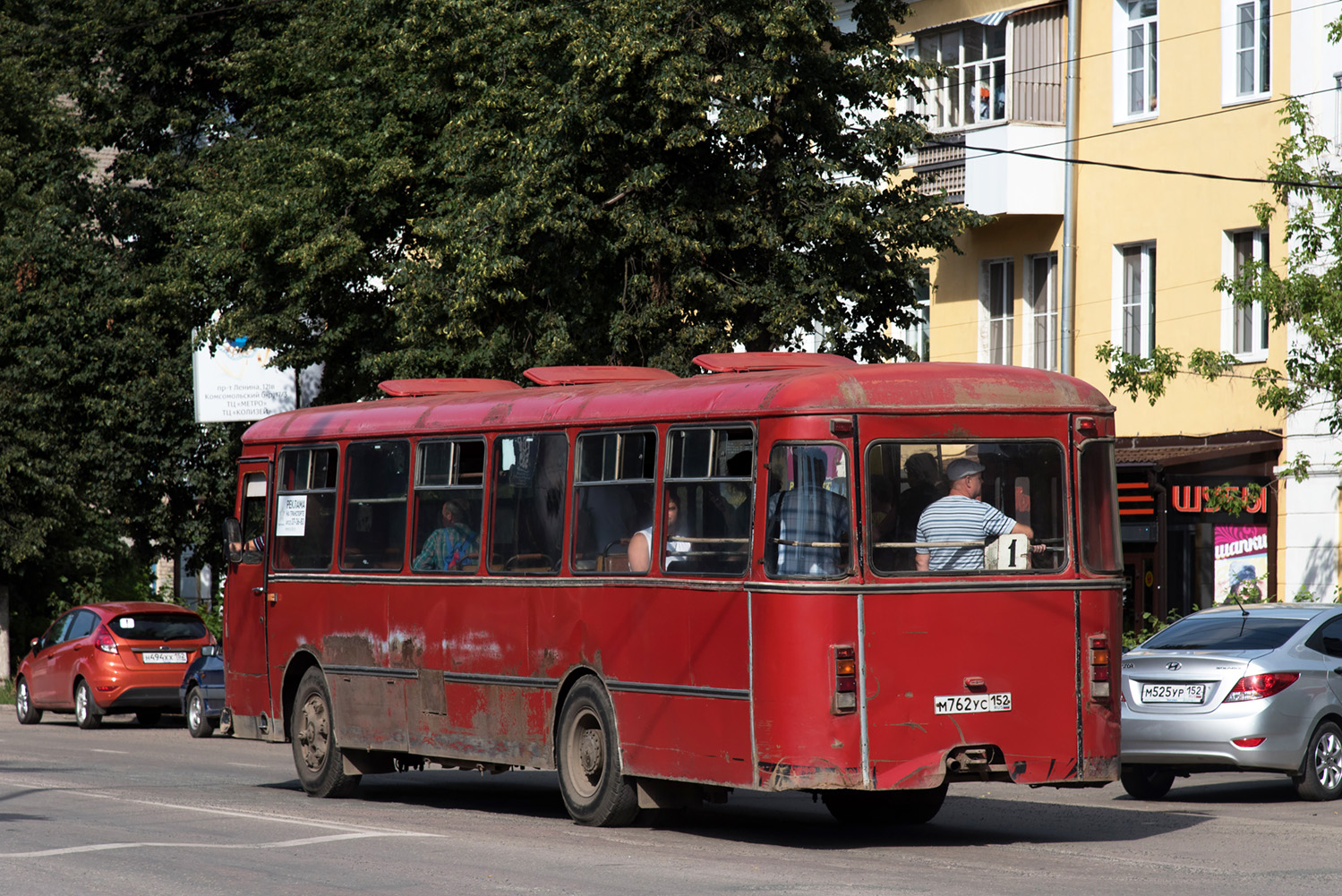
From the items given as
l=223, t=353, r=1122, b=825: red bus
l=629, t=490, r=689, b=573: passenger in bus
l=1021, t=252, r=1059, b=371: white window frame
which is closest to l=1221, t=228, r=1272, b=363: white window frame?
l=1021, t=252, r=1059, b=371: white window frame

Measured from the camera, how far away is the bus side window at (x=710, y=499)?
11266mm

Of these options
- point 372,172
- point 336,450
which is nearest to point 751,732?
point 336,450

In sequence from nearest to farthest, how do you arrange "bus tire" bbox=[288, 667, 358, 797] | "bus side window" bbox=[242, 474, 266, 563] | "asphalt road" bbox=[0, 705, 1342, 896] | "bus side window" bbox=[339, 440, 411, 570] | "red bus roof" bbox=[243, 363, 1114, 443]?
"asphalt road" bbox=[0, 705, 1342, 896] → "red bus roof" bbox=[243, 363, 1114, 443] → "bus side window" bbox=[339, 440, 411, 570] → "bus tire" bbox=[288, 667, 358, 797] → "bus side window" bbox=[242, 474, 266, 563]

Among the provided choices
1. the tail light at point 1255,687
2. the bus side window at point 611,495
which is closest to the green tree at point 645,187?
the tail light at point 1255,687

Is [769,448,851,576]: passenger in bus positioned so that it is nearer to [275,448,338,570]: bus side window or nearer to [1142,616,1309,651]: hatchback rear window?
[275,448,338,570]: bus side window

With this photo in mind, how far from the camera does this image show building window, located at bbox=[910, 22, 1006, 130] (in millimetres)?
30281

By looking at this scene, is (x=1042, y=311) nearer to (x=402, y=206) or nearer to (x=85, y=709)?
(x=402, y=206)

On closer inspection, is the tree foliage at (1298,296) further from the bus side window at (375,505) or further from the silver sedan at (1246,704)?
the bus side window at (375,505)

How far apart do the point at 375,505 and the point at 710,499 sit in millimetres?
3945

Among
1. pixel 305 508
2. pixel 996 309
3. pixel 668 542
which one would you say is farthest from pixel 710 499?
pixel 996 309

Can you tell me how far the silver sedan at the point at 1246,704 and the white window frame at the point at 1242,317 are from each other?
11.2m

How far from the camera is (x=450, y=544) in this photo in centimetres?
1380

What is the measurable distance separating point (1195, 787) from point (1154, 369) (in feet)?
18.1

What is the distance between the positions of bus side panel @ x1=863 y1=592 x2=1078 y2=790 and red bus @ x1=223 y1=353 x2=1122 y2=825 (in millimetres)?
14
